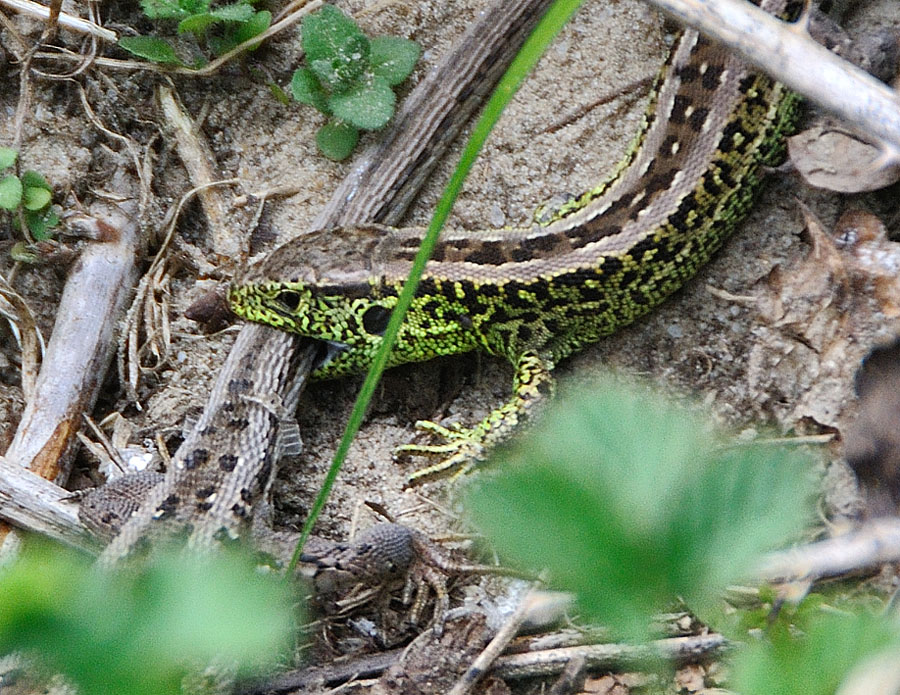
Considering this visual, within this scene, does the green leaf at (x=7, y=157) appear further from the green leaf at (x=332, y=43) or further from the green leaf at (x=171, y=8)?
the green leaf at (x=332, y=43)

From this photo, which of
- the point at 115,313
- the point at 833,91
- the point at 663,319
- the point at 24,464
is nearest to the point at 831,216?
the point at 663,319

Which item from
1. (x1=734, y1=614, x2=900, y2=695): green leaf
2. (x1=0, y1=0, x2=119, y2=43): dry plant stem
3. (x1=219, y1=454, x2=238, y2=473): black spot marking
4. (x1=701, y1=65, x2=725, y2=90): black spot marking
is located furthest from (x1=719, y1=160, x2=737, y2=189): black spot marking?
(x1=734, y1=614, x2=900, y2=695): green leaf

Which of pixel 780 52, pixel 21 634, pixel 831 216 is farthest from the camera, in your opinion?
pixel 831 216

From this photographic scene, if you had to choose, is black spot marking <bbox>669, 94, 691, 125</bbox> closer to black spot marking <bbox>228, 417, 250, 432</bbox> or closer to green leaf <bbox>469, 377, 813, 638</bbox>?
black spot marking <bbox>228, 417, 250, 432</bbox>

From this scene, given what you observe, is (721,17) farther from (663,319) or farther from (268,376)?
A: (268,376)

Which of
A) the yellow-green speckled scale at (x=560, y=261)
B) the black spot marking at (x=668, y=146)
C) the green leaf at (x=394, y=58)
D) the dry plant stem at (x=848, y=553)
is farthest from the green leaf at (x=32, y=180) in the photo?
the dry plant stem at (x=848, y=553)

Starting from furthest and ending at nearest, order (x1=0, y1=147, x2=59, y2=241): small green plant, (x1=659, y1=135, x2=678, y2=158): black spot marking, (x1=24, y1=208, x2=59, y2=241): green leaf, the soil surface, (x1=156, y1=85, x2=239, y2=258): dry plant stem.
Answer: (x1=156, y1=85, x2=239, y2=258): dry plant stem, (x1=24, y1=208, x2=59, y2=241): green leaf, (x1=0, y1=147, x2=59, y2=241): small green plant, (x1=659, y1=135, x2=678, y2=158): black spot marking, the soil surface

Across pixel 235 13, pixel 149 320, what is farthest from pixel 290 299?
pixel 235 13
